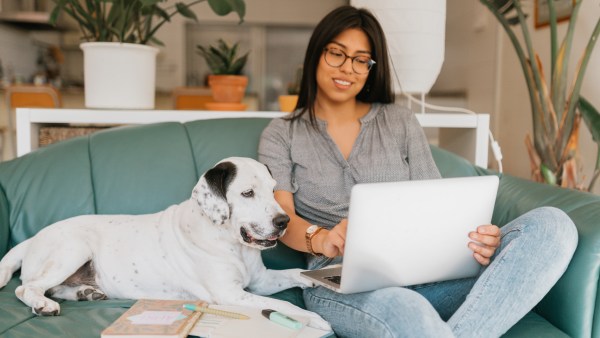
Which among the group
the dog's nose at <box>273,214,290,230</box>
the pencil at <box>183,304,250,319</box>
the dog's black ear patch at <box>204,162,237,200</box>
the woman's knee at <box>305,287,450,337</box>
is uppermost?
the dog's black ear patch at <box>204,162,237,200</box>

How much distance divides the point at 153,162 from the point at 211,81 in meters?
0.60

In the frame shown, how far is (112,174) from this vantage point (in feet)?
6.42

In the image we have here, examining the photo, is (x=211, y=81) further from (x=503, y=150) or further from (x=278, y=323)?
(x=503, y=150)

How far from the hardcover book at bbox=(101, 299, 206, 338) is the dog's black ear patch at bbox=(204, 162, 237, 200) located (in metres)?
0.31

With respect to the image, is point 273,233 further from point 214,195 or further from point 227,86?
point 227,86

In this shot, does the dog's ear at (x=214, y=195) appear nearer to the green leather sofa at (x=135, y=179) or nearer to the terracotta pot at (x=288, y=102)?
the green leather sofa at (x=135, y=179)

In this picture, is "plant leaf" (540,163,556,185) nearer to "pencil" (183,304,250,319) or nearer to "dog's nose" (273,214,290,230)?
"dog's nose" (273,214,290,230)

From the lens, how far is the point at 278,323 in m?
1.35

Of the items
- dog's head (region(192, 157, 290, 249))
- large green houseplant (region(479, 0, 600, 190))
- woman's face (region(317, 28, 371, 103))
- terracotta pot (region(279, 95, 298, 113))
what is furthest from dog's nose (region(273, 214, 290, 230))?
large green houseplant (region(479, 0, 600, 190))

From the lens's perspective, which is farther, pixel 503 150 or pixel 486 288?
pixel 503 150

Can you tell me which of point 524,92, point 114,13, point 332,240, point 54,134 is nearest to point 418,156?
point 332,240

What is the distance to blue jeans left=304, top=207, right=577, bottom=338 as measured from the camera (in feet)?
4.07

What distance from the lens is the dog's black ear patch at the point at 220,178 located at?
5.02 feet

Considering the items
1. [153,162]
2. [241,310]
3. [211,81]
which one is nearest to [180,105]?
[211,81]
